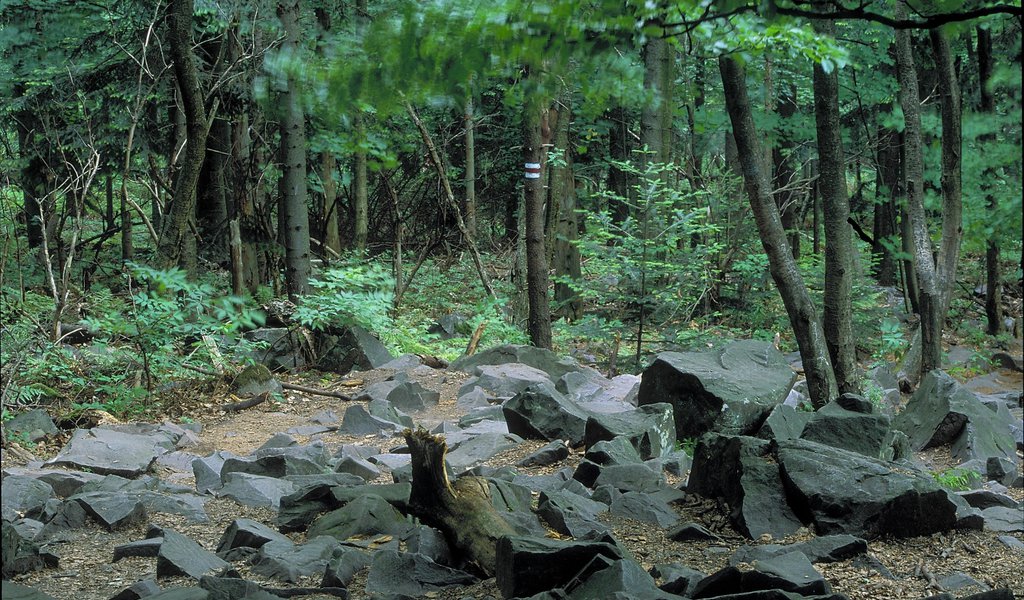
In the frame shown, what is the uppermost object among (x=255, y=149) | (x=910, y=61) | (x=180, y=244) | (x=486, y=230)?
(x=910, y=61)

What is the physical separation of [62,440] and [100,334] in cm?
253

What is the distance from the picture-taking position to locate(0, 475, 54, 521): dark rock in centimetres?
489

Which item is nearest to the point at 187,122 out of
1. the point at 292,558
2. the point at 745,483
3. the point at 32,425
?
the point at 32,425

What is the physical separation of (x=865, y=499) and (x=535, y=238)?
7.03m

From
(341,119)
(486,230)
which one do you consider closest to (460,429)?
(341,119)

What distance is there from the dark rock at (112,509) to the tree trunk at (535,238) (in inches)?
256

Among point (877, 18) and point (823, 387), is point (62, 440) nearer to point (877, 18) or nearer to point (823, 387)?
point (823, 387)

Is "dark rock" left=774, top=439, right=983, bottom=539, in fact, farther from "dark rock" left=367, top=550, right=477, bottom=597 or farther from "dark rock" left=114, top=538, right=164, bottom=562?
"dark rock" left=114, top=538, right=164, bottom=562

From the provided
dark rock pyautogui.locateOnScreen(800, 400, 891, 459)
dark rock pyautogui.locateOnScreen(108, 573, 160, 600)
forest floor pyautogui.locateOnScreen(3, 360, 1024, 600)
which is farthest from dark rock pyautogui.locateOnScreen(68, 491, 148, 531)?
dark rock pyautogui.locateOnScreen(800, 400, 891, 459)

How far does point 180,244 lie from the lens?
31.6ft

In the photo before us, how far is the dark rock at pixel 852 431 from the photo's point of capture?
227 inches

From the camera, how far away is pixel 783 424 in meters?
6.24

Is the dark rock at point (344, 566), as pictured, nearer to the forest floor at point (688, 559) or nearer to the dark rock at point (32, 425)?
the forest floor at point (688, 559)

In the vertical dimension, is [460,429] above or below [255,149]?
below
